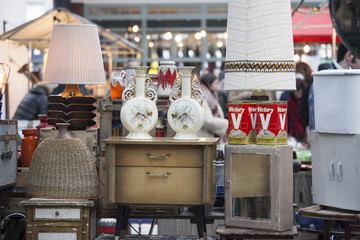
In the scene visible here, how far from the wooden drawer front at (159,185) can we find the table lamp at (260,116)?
208 millimetres

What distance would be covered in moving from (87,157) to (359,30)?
197cm

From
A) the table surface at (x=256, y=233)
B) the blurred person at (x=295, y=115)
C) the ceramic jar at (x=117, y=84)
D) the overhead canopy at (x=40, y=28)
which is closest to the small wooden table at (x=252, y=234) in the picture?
the table surface at (x=256, y=233)

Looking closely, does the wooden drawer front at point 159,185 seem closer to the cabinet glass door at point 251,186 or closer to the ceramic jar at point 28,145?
the cabinet glass door at point 251,186

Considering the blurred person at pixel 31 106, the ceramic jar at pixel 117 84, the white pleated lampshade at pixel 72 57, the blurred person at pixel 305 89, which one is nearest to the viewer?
the ceramic jar at pixel 117 84

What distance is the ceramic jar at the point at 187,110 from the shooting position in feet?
13.1

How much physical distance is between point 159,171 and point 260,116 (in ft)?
2.28

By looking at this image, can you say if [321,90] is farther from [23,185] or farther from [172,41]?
[172,41]

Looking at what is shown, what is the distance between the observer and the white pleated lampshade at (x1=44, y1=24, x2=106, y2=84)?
4527 mm

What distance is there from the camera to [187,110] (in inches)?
157

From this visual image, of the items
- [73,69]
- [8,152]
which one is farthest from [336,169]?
[8,152]

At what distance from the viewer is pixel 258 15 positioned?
3.87 meters

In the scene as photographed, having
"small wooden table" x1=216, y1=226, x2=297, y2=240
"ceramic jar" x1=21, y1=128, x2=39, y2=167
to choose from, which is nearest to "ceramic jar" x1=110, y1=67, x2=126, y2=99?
"ceramic jar" x1=21, y1=128, x2=39, y2=167

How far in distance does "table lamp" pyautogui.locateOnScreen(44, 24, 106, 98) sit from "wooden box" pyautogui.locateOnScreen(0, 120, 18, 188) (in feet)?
1.40

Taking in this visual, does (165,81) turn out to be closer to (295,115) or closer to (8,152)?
(8,152)
